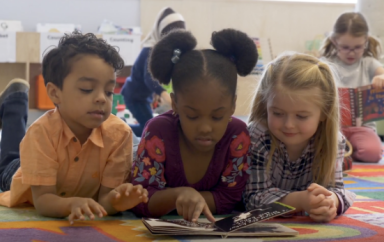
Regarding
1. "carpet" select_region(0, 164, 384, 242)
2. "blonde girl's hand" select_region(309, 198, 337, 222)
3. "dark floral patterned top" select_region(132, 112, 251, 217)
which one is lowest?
"carpet" select_region(0, 164, 384, 242)

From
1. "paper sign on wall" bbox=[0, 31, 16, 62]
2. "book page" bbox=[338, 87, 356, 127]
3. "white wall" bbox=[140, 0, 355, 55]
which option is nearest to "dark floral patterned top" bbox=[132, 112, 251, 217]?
"book page" bbox=[338, 87, 356, 127]

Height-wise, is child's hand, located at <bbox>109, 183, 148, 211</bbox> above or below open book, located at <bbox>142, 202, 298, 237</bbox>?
above

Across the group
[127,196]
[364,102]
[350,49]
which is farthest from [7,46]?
[127,196]

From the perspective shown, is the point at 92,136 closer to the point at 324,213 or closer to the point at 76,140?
the point at 76,140

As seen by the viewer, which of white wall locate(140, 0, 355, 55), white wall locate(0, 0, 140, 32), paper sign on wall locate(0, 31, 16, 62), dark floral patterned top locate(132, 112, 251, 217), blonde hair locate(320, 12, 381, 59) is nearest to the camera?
dark floral patterned top locate(132, 112, 251, 217)

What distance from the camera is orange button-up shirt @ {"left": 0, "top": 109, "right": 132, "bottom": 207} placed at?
116 centimetres

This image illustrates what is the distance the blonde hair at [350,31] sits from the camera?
250cm

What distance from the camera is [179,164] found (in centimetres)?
123

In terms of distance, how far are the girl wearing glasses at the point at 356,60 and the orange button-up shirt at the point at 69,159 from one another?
1.57 meters

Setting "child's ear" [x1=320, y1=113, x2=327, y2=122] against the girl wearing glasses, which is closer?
"child's ear" [x1=320, y1=113, x2=327, y2=122]

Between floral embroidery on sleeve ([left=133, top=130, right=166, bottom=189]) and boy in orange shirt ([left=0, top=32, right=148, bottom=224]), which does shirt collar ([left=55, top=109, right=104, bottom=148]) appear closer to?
boy in orange shirt ([left=0, top=32, right=148, bottom=224])

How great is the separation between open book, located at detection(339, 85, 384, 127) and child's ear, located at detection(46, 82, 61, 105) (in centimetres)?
146

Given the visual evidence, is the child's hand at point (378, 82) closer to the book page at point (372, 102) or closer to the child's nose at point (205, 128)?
the book page at point (372, 102)

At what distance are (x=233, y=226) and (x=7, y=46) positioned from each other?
139 inches
